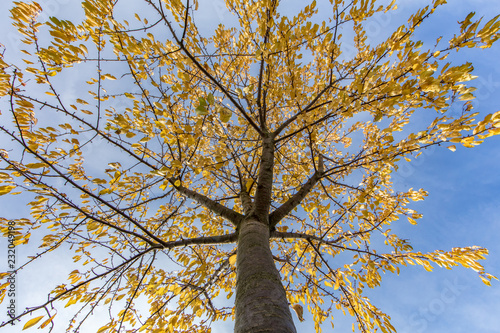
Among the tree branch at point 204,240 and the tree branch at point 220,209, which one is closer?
the tree branch at point 204,240

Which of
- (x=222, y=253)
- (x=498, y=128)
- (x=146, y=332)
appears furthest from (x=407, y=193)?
(x=146, y=332)

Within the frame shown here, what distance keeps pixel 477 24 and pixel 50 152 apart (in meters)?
3.87

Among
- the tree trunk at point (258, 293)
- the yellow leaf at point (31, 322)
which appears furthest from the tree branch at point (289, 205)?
the yellow leaf at point (31, 322)

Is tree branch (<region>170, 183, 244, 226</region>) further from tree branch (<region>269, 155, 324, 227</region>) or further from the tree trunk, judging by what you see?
the tree trunk

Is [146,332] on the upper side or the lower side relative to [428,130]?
lower

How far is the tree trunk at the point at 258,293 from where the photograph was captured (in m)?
1.13

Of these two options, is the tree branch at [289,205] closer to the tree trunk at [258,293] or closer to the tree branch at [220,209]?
the tree branch at [220,209]

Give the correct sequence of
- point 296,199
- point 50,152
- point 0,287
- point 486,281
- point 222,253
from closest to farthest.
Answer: point 0,287
point 486,281
point 50,152
point 296,199
point 222,253

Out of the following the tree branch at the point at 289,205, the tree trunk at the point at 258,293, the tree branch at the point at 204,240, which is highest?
the tree branch at the point at 289,205

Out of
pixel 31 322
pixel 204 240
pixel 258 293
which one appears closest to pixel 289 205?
pixel 204 240

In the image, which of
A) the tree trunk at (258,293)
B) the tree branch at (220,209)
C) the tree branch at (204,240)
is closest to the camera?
the tree trunk at (258,293)

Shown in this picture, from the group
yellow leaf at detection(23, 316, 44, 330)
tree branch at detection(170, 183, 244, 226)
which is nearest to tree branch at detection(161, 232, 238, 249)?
tree branch at detection(170, 183, 244, 226)

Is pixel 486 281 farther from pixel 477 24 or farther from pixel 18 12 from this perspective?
pixel 18 12

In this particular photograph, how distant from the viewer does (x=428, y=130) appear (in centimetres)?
191
